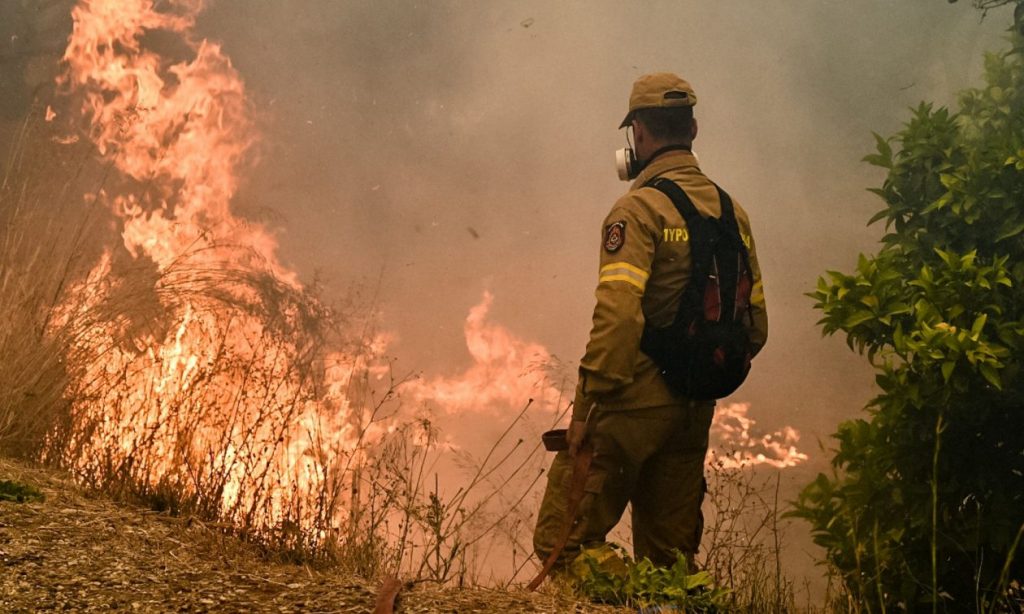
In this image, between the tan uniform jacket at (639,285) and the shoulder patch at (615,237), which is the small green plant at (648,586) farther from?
the shoulder patch at (615,237)

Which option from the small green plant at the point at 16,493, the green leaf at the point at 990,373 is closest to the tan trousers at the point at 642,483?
the green leaf at the point at 990,373

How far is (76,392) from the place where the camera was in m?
4.72

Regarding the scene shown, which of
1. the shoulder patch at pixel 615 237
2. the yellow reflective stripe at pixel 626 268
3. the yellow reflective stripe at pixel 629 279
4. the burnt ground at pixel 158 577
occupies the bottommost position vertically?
the burnt ground at pixel 158 577

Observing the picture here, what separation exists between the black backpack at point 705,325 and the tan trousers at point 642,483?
0.55 feet

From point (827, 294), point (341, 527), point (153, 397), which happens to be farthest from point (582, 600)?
point (153, 397)

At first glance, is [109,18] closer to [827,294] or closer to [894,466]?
[827,294]

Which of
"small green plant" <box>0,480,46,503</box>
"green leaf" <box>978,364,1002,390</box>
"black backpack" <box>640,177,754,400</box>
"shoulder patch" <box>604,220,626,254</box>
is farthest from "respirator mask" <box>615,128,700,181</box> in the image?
"small green plant" <box>0,480,46,503</box>

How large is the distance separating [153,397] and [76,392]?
42cm

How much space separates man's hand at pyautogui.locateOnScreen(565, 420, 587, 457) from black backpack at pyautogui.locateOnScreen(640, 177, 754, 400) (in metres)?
0.40

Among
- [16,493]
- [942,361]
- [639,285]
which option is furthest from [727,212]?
[16,493]

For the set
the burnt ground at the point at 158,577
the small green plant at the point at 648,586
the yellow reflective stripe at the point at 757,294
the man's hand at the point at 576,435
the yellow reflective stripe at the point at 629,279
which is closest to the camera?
the burnt ground at the point at 158,577

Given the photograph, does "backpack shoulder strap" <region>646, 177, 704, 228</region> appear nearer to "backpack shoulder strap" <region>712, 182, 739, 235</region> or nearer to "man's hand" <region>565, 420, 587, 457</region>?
"backpack shoulder strap" <region>712, 182, 739, 235</region>

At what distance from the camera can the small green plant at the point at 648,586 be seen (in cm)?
308

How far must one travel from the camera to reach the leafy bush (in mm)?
3736
